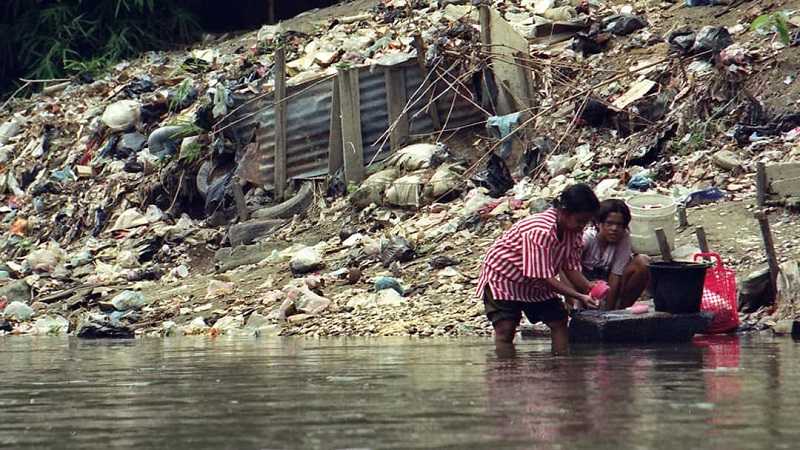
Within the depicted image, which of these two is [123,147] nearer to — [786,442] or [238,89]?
[238,89]

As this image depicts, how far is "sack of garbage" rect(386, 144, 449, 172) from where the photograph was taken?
46.9ft

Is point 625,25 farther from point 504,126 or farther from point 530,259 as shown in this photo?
point 530,259

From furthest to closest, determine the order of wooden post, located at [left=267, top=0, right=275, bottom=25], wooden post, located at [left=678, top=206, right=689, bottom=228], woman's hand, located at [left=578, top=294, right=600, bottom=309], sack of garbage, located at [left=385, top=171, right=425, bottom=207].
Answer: wooden post, located at [left=267, top=0, right=275, bottom=25] → sack of garbage, located at [left=385, top=171, right=425, bottom=207] → wooden post, located at [left=678, top=206, right=689, bottom=228] → woman's hand, located at [left=578, top=294, right=600, bottom=309]

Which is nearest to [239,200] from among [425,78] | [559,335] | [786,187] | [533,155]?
[425,78]

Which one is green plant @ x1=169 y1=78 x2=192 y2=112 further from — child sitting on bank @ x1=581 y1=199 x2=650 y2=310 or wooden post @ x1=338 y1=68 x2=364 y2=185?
child sitting on bank @ x1=581 y1=199 x2=650 y2=310

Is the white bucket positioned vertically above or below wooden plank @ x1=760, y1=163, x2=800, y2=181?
below

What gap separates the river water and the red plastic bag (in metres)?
0.38

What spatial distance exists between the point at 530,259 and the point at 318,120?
8.38m

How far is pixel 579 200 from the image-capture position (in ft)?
23.5

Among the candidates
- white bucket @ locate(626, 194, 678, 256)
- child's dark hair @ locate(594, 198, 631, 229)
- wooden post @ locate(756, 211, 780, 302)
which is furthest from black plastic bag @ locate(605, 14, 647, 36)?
child's dark hair @ locate(594, 198, 631, 229)

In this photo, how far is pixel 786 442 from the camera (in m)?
4.04

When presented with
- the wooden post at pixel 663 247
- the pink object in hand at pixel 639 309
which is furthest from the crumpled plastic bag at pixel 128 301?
the pink object in hand at pixel 639 309

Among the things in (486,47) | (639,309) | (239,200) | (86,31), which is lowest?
(639,309)

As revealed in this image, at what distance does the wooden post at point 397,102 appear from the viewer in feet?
48.9
